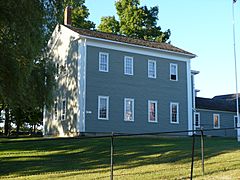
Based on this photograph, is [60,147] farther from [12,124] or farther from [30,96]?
[12,124]

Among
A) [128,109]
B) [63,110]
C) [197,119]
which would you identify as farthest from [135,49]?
[197,119]

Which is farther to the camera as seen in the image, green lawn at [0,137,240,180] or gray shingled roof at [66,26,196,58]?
gray shingled roof at [66,26,196,58]

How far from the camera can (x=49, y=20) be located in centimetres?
1591

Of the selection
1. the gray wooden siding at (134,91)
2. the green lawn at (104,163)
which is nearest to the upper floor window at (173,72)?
the gray wooden siding at (134,91)

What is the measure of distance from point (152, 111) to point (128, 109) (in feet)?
7.14

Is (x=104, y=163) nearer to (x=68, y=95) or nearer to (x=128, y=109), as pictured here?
(x=128, y=109)

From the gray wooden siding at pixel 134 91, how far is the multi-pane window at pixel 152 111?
0.31 meters

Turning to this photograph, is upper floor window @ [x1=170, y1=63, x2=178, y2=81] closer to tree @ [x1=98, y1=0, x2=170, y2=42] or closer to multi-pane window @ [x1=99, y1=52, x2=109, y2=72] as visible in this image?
multi-pane window @ [x1=99, y1=52, x2=109, y2=72]

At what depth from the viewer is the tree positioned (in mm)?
44344

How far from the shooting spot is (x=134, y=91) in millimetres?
28359

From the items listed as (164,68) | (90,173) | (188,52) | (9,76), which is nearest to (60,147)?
(9,76)

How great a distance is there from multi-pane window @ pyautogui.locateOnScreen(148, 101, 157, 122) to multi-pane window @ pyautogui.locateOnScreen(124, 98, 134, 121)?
1.54 m

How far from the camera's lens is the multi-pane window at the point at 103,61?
89.1ft

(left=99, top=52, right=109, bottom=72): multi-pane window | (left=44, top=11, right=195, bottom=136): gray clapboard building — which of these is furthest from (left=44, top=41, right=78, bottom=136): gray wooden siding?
(left=99, top=52, right=109, bottom=72): multi-pane window
